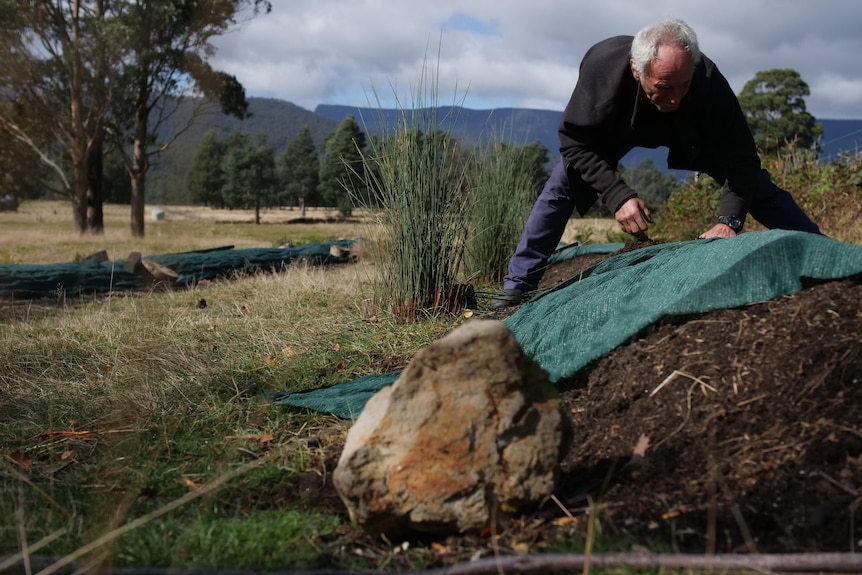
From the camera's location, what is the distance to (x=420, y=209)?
12.8 feet

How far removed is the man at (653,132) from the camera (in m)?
3.00

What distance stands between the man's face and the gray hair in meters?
0.02

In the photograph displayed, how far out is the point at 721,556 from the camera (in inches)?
53.7

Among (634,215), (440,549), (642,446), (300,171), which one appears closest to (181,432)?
(440,549)

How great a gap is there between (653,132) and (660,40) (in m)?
0.68

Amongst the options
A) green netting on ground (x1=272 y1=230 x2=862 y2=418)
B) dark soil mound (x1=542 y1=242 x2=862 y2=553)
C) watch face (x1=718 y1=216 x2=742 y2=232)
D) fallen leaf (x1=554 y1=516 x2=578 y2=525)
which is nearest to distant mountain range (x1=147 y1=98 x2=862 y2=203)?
watch face (x1=718 y1=216 x2=742 y2=232)

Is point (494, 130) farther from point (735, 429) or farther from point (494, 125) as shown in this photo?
point (735, 429)

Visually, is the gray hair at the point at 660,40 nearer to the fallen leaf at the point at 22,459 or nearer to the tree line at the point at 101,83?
the fallen leaf at the point at 22,459

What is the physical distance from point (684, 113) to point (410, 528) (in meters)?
2.48

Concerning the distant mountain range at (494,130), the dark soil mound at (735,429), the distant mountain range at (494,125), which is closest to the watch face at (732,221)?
the distant mountain range at (494,125)

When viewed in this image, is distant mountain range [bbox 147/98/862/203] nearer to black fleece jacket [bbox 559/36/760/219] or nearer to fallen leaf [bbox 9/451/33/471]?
black fleece jacket [bbox 559/36/760/219]

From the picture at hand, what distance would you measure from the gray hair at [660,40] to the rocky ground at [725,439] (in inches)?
48.7

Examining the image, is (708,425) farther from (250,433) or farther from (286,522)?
(250,433)

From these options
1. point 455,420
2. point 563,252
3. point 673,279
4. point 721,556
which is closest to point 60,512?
point 455,420
